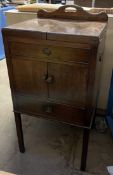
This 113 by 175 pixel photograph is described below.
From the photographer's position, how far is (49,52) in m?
0.95

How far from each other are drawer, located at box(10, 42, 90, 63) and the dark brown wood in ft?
1.47

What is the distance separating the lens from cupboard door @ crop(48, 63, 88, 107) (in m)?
0.95

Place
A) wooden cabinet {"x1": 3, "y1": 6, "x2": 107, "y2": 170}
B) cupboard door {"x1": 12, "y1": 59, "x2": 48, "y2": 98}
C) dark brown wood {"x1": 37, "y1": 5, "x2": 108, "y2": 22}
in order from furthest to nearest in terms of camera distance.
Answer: dark brown wood {"x1": 37, "y1": 5, "x2": 108, "y2": 22} < cupboard door {"x1": 12, "y1": 59, "x2": 48, "y2": 98} < wooden cabinet {"x1": 3, "y1": 6, "x2": 107, "y2": 170}

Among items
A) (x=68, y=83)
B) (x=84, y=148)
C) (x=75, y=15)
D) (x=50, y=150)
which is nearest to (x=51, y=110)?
(x=68, y=83)

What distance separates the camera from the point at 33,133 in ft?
5.21

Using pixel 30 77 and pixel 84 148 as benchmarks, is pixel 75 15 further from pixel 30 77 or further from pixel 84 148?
pixel 84 148

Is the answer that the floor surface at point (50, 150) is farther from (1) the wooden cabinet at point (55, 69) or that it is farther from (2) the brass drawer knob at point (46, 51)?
(2) the brass drawer knob at point (46, 51)

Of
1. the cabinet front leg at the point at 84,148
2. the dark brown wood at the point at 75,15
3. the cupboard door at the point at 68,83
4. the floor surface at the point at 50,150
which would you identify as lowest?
the floor surface at the point at 50,150

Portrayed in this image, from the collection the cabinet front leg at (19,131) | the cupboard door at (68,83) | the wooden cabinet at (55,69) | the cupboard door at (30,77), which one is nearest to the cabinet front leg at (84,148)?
the wooden cabinet at (55,69)

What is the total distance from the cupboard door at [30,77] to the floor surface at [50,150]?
0.53 meters

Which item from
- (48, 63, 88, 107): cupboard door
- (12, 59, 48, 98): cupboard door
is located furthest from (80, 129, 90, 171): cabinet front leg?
(12, 59, 48, 98): cupboard door

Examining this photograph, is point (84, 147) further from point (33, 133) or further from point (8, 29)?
point (8, 29)

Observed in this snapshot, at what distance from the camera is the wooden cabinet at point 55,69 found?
0.90 meters

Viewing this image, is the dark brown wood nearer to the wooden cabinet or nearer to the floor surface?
the wooden cabinet
